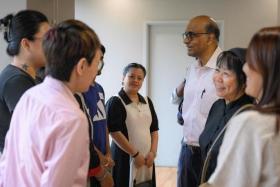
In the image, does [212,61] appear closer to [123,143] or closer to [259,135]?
[123,143]

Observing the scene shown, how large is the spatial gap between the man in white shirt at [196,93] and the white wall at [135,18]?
9.53ft

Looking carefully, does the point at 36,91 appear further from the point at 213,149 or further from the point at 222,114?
the point at 222,114

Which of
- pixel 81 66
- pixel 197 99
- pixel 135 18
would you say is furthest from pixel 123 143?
pixel 135 18

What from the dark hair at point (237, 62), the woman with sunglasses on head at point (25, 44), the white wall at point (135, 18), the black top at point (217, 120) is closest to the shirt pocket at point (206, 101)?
the black top at point (217, 120)

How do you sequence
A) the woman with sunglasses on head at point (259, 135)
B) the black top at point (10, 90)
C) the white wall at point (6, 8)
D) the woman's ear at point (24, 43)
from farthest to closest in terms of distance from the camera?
the white wall at point (6, 8) → the woman's ear at point (24, 43) → the black top at point (10, 90) → the woman with sunglasses on head at point (259, 135)

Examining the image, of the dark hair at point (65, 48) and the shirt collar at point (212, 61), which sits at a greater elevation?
the dark hair at point (65, 48)

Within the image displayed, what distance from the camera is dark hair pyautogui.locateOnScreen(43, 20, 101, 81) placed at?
49.1 inches

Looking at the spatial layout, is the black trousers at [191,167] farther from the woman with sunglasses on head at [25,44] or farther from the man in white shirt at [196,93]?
the woman with sunglasses on head at [25,44]

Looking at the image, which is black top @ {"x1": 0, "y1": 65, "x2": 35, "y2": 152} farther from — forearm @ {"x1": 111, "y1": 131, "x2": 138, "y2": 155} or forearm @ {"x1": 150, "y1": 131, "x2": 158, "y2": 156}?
forearm @ {"x1": 150, "y1": 131, "x2": 158, "y2": 156}

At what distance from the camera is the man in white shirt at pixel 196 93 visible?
2.42 meters

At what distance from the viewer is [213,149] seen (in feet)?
5.60

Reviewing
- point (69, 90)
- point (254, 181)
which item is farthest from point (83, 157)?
point (254, 181)

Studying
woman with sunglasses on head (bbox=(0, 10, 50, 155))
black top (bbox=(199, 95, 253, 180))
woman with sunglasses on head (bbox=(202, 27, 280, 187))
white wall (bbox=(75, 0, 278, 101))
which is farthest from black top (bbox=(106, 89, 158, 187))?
white wall (bbox=(75, 0, 278, 101))

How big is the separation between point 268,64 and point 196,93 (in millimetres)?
1414
